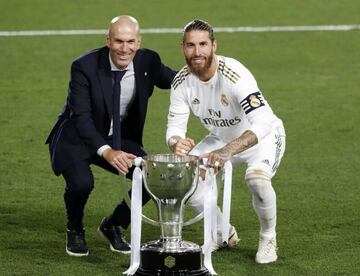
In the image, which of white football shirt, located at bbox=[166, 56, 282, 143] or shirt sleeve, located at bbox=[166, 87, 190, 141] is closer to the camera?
white football shirt, located at bbox=[166, 56, 282, 143]

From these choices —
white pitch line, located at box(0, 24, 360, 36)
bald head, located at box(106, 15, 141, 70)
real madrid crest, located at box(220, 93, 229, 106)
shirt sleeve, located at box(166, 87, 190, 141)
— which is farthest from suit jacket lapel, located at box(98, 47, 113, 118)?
white pitch line, located at box(0, 24, 360, 36)

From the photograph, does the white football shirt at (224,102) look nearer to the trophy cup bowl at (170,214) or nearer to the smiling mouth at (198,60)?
the smiling mouth at (198,60)

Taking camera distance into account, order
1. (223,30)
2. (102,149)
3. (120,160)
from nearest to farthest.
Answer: (120,160)
(102,149)
(223,30)

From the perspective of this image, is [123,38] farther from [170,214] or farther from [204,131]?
[204,131]

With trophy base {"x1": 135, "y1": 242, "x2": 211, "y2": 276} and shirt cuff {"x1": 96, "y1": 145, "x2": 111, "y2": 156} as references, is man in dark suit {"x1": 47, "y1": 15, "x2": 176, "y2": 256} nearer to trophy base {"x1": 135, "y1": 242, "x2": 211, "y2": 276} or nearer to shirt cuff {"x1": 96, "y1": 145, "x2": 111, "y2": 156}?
shirt cuff {"x1": 96, "y1": 145, "x2": 111, "y2": 156}

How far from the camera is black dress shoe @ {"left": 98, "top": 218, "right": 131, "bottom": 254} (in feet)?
27.9

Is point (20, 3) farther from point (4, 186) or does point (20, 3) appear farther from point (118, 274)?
point (118, 274)

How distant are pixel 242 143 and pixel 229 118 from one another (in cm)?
52

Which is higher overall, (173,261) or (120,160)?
(120,160)

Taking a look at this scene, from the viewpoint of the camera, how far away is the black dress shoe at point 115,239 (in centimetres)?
852

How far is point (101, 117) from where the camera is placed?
27.5 ft

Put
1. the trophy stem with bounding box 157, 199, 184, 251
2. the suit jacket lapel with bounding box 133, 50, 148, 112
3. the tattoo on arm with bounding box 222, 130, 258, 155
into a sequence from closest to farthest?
1. the trophy stem with bounding box 157, 199, 184, 251
2. the tattoo on arm with bounding box 222, 130, 258, 155
3. the suit jacket lapel with bounding box 133, 50, 148, 112

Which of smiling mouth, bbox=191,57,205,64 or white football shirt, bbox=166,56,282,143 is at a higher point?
smiling mouth, bbox=191,57,205,64

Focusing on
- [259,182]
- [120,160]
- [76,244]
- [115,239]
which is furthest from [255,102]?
[76,244]
